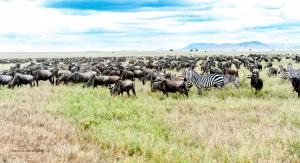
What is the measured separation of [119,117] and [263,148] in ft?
21.2

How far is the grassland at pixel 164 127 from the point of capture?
1054cm

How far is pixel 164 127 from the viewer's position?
14.2 m

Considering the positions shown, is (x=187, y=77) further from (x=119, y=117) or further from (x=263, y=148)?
(x=263, y=148)

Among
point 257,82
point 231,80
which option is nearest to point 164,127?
point 257,82

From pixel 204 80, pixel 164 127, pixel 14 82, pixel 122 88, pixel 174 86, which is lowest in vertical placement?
pixel 164 127

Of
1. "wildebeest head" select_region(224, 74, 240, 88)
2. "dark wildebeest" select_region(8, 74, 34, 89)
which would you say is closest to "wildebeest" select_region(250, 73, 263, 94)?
"wildebeest head" select_region(224, 74, 240, 88)

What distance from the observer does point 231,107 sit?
1844 cm

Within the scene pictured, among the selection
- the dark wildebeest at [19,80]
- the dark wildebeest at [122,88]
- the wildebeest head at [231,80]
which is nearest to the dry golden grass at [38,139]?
the dark wildebeest at [122,88]

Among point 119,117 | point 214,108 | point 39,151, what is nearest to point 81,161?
point 39,151

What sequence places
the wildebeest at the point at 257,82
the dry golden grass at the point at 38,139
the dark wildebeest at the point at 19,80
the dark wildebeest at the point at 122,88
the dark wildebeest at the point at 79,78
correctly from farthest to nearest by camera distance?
the dark wildebeest at the point at 79,78, the dark wildebeest at the point at 19,80, the wildebeest at the point at 257,82, the dark wildebeest at the point at 122,88, the dry golden grass at the point at 38,139

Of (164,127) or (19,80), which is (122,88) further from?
(19,80)

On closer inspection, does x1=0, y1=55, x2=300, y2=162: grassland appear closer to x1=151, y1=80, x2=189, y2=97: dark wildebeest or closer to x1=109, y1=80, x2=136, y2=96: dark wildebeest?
x1=151, y1=80, x2=189, y2=97: dark wildebeest

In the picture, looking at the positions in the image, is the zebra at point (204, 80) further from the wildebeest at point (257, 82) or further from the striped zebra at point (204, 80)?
the wildebeest at point (257, 82)

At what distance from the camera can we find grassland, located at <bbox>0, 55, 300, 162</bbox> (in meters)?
10.5
